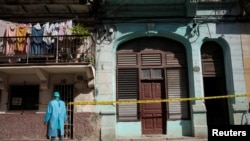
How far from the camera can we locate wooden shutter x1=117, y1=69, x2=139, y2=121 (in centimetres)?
1322

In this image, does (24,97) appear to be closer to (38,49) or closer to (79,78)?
(38,49)

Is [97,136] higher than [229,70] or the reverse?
the reverse

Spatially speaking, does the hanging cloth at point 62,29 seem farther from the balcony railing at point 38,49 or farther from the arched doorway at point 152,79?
the arched doorway at point 152,79

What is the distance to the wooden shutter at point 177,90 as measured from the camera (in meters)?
13.2

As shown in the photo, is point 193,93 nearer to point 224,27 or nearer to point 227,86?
point 227,86

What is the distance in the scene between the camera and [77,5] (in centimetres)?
1302

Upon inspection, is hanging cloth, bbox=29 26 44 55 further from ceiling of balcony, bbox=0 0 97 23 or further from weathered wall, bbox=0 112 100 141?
weathered wall, bbox=0 112 100 141

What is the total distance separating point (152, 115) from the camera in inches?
520

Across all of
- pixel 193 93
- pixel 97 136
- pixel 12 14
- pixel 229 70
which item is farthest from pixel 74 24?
pixel 229 70

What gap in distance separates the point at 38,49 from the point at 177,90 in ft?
19.7

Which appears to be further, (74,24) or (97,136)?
(74,24)

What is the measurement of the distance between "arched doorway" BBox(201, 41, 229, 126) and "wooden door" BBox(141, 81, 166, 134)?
2.10m

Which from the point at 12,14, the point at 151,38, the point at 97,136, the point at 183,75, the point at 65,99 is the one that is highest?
the point at 12,14

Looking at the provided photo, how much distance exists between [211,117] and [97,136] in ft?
16.5
